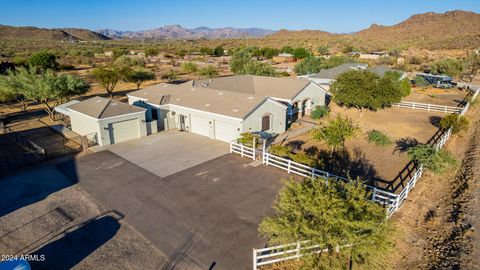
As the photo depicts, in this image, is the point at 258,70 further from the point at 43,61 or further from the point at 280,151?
the point at 43,61

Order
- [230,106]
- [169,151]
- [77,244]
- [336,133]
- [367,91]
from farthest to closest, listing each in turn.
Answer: [367,91] < [230,106] < [169,151] < [336,133] < [77,244]

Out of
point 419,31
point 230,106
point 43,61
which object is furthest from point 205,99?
point 419,31

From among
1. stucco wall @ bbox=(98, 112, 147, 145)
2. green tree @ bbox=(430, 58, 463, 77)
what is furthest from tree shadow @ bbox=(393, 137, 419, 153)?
green tree @ bbox=(430, 58, 463, 77)

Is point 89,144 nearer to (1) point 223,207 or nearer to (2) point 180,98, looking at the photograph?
(2) point 180,98

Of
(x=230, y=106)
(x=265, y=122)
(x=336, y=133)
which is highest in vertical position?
(x=230, y=106)

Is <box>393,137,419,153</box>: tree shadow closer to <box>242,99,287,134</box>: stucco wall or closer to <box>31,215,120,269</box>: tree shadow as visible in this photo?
<box>242,99,287,134</box>: stucco wall

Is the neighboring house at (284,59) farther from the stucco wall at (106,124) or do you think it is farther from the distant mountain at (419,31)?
the stucco wall at (106,124)

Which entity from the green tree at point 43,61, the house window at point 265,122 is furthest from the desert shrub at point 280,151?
the green tree at point 43,61
